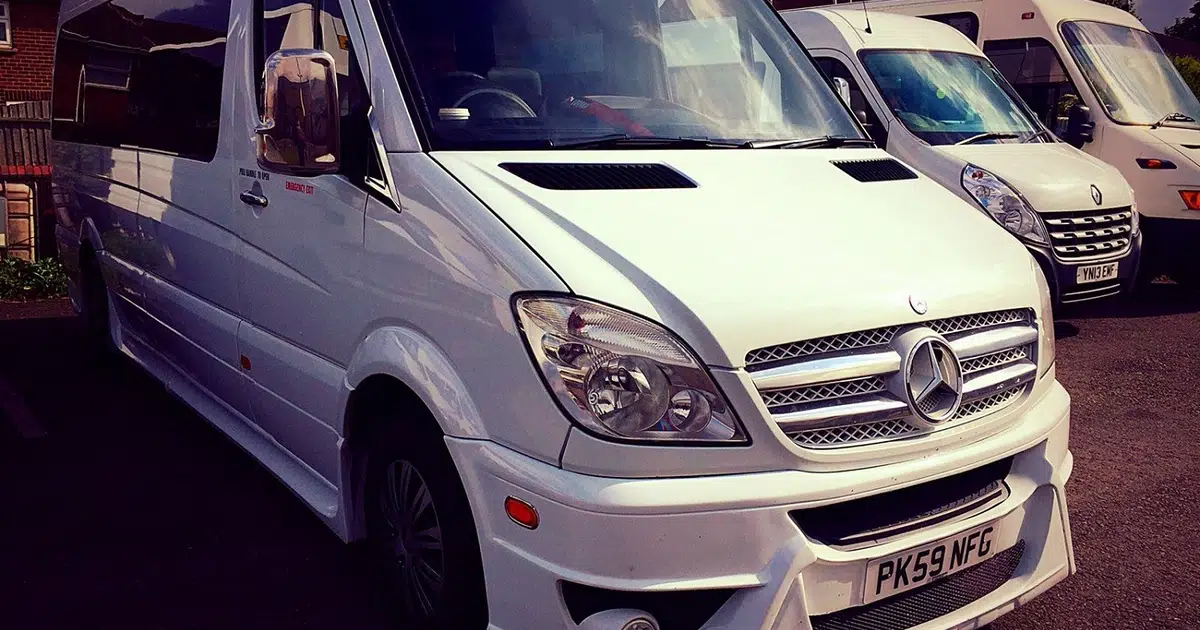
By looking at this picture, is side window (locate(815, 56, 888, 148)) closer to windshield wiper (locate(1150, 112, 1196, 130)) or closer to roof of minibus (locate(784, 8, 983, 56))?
roof of minibus (locate(784, 8, 983, 56))

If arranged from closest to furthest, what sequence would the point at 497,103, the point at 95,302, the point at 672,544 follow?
the point at 672,544 < the point at 497,103 < the point at 95,302

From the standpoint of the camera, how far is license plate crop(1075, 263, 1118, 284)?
7.87 meters

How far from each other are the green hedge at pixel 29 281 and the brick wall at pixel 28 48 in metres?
11.3

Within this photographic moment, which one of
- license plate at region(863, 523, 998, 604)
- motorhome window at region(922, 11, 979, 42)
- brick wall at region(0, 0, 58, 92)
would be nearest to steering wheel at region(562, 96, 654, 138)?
license plate at region(863, 523, 998, 604)

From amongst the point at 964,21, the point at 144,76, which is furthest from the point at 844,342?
the point at 964,21

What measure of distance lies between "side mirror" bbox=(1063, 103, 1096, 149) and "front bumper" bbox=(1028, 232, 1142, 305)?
1.31 metres

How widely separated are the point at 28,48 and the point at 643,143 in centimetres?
2016

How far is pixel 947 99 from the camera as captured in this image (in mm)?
8523

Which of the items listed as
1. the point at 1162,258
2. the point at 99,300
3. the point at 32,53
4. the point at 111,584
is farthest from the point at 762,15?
the point at 32,53

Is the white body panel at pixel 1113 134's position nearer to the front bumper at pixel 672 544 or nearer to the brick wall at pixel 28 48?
the front bumper at pixel 672 544

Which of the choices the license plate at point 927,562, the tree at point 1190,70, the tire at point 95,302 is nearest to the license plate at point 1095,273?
the license plate at point 927,562

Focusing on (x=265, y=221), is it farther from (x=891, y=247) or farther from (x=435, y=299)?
(x=891, y=247)

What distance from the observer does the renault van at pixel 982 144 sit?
7.69 meters

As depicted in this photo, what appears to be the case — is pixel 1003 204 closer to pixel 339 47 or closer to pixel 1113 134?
pixel 1113 134
